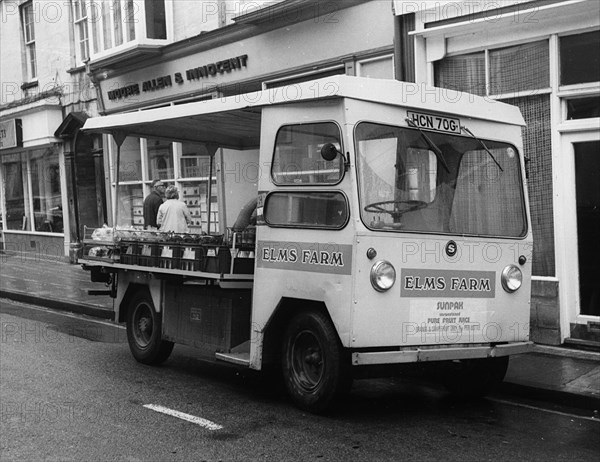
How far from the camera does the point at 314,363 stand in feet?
20.8

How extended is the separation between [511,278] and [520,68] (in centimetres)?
382

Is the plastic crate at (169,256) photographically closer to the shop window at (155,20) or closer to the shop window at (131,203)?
the shop window at (155,20)

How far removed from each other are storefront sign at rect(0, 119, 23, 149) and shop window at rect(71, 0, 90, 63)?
10.3ft

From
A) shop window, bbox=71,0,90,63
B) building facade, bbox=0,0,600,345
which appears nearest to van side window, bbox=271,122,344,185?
building facade, bbox=0,0,600,345

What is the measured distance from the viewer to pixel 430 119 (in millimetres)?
6535

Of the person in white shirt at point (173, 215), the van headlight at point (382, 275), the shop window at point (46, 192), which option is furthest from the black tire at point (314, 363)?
the shop window at point (46, 192)

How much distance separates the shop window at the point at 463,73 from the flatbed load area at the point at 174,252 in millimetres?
4251

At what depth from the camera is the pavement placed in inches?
273

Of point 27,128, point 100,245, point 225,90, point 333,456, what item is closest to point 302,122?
point 333,456

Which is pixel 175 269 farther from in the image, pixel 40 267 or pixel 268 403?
pixel 40 267

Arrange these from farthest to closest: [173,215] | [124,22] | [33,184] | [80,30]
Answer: [33,184] < [80,30] < [124,22] < [173,215]

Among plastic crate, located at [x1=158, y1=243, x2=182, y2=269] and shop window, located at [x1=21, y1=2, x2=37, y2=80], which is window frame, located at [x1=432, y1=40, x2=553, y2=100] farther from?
shop window, located at [x1=21, y1=2, x2=37, y2=80]

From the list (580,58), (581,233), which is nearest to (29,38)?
(580,58)

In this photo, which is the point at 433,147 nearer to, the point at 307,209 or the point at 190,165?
the point at 307,209
